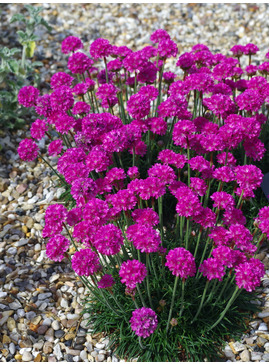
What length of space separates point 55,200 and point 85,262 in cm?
215

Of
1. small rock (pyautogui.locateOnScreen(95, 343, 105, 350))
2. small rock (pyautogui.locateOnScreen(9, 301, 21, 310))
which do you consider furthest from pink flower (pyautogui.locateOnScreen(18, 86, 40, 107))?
small rock (pyautogui.locateOnScreen(95, 343, 105, 350))

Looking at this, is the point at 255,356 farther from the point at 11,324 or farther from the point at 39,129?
the point at 39,129

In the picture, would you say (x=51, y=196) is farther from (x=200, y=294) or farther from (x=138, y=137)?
(x=200, y=294)

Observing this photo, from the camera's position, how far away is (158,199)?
3.34 m

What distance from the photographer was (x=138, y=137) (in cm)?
363

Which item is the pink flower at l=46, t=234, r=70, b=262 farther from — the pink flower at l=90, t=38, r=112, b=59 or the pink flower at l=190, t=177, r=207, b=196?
the pink flower at l=90, t=38, r=112, b=59

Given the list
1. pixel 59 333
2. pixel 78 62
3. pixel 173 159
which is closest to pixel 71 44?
pixel 78 62

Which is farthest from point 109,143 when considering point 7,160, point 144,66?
point 7,160

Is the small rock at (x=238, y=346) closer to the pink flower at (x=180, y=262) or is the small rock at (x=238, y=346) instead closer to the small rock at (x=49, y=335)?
the pink flower at (x=180, y=262)

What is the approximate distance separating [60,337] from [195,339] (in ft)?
3.71

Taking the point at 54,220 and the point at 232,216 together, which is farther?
the point at 232,216

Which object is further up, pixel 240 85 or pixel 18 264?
pixel 240 85

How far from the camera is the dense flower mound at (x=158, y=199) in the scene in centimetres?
287

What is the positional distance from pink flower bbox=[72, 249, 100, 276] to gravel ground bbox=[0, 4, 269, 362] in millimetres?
1024
